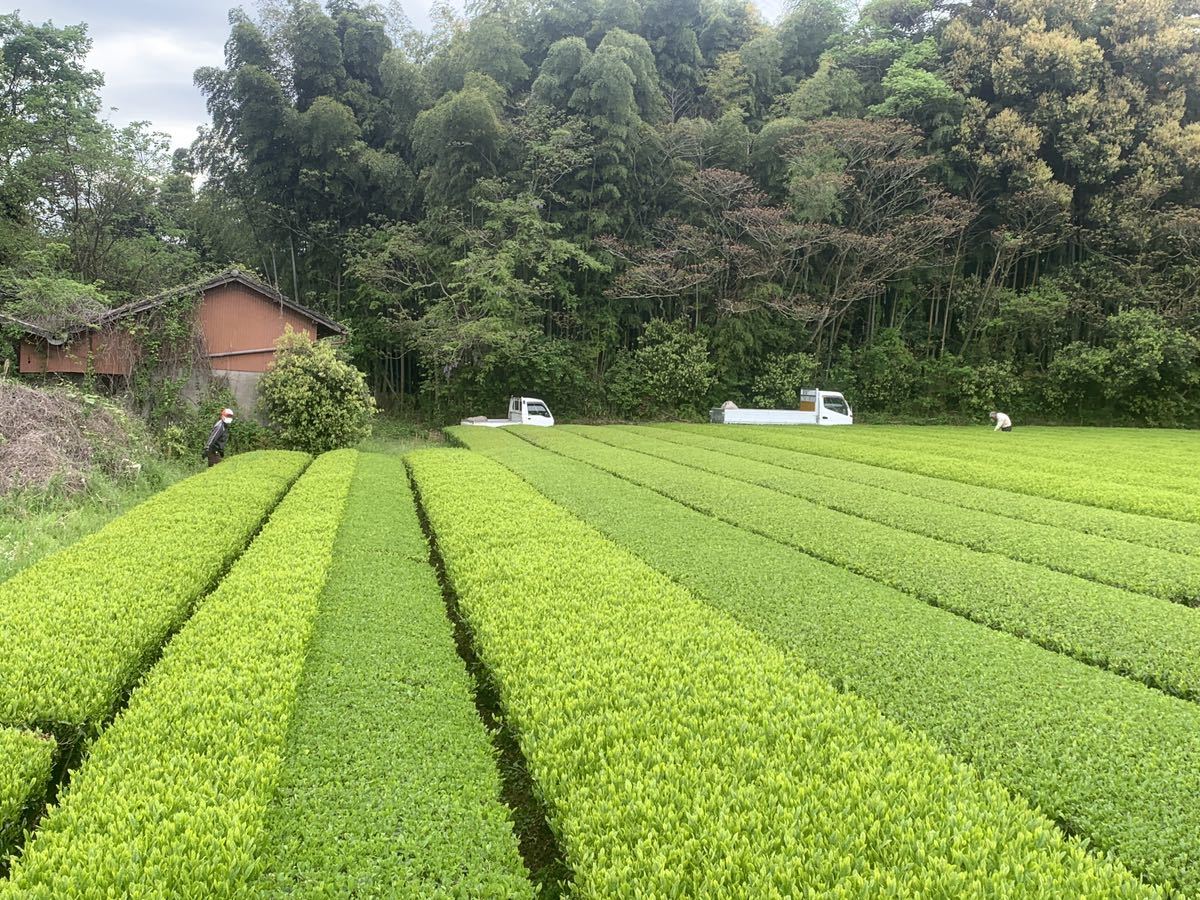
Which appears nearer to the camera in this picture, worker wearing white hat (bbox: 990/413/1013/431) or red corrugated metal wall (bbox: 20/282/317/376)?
red corrugated metal wall (bbox: 20/282/317/376)

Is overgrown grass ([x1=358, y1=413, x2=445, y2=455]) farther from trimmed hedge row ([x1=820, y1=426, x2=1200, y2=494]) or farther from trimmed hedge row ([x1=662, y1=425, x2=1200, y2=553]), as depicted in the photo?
trimmed hedge row ([x1=820, y1=426, x2=1200, y2=494])

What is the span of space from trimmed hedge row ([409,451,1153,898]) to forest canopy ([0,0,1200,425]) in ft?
61.3

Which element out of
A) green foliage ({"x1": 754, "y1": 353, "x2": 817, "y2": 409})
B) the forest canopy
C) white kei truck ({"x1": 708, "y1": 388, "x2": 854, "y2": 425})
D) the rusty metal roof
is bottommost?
white kei truck ({"x1": 708, "y1": 388, "x2": 854, "y2": 425})

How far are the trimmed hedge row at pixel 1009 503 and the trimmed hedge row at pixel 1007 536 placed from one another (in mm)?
387

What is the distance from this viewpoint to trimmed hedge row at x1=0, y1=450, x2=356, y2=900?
6.72 ft

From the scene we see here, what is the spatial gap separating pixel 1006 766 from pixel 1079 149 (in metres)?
28.4

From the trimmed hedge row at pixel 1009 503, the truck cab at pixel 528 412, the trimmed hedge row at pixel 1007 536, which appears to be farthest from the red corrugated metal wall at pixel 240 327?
the trimmed hedge row at pixel 1007 536

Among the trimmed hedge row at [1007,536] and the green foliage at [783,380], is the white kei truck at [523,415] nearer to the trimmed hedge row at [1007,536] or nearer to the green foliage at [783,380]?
the green foliage at [783,380]

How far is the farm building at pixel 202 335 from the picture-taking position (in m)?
14.0

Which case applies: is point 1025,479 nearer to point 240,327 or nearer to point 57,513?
point 57,513

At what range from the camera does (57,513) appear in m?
7.95

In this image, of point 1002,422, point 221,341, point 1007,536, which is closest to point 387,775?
point 1007,536

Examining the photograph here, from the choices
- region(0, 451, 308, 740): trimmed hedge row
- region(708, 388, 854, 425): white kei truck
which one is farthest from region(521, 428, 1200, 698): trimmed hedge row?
region(708, 388, 854, 425): white kei truck

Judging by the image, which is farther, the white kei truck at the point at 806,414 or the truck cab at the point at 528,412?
the white kei truck at the point at 806,414
